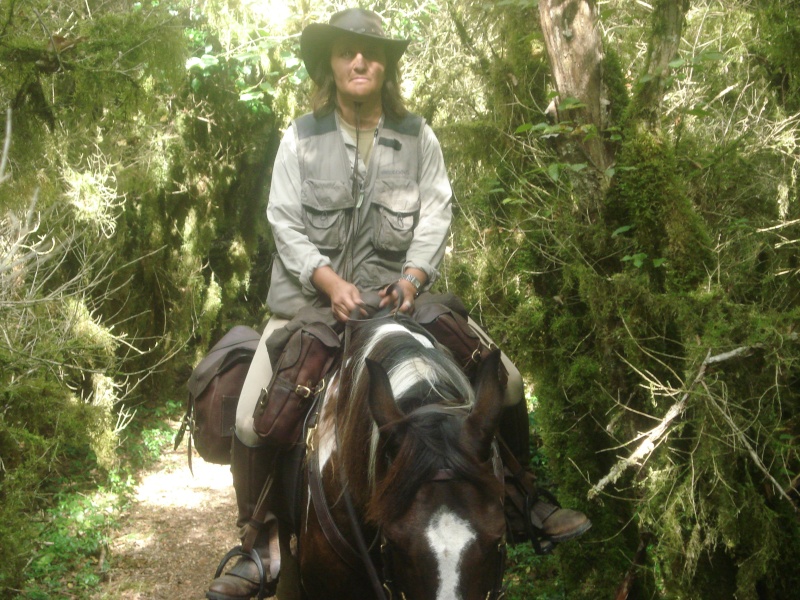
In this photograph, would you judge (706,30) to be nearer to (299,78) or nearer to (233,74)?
(299,78)

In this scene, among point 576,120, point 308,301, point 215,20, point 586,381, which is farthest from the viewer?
point 215,20

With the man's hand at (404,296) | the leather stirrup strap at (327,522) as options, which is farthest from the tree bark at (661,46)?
the leather stirrup strap at (327,522)

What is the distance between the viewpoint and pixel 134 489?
8062 mm

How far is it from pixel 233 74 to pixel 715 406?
833 centimetres

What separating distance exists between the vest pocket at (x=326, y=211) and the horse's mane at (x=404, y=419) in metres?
0.80

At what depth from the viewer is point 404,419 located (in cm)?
234

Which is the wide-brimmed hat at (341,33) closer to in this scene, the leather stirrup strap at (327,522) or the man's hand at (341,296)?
the man's hand at (341,296)

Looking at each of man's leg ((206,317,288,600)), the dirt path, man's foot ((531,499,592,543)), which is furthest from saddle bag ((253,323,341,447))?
the dirt path

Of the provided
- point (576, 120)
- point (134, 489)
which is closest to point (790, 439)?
point (576, 120)

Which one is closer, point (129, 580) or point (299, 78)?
point (129, 580)

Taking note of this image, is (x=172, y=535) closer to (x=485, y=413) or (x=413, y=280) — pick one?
(x=413, y=280)

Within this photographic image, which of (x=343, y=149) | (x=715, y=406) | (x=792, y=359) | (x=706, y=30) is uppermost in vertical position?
(x=706, y=30)

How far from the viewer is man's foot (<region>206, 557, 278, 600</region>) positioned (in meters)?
3.39

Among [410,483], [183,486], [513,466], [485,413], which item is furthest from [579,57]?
[183,486]
